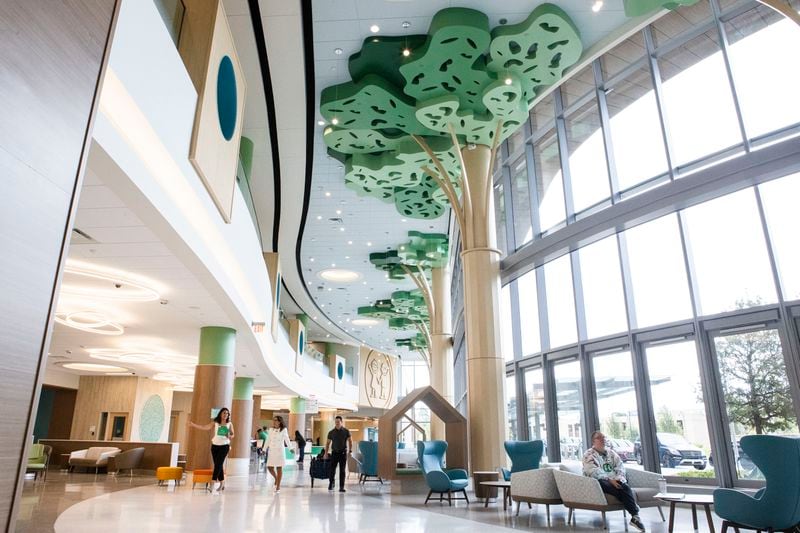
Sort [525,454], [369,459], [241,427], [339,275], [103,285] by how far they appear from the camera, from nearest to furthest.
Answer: [525,454] < [103,285] < [369,459] < [241,427] < [339,275]

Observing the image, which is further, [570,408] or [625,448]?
[570,408]

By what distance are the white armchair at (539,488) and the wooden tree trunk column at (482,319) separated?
2.92 metres

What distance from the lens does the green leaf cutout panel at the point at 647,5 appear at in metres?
8.00

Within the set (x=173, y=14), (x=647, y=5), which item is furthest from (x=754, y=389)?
(x=173, y=14)

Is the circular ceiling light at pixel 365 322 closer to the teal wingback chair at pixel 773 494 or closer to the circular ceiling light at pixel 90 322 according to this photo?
the circular ceiling light at pixel 90 322

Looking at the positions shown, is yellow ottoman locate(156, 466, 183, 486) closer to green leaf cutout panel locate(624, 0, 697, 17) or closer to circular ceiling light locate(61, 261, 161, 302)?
circular ceiling light locate(61, 261, 161, 302)

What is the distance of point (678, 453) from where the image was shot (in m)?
8.65

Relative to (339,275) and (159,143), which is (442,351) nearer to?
(339,275)

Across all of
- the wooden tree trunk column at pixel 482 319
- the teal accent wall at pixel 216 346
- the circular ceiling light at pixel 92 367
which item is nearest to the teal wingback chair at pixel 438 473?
the wooden tree trunk column at pixel 482 319

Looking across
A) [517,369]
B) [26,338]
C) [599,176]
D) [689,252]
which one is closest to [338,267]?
[517,369]

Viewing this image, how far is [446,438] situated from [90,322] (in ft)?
29.2

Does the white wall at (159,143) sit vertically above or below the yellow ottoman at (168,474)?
above

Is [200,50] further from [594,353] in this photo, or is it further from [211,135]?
[594,353]

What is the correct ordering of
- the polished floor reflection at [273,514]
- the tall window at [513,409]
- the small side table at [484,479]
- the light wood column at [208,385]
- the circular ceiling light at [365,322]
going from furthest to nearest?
the circular ceiling light at [365,322] → the tall window at [513,409] → the light wood column at [208,385] → the small side table at [484,479] → the polished floor reflection at [273,514]
